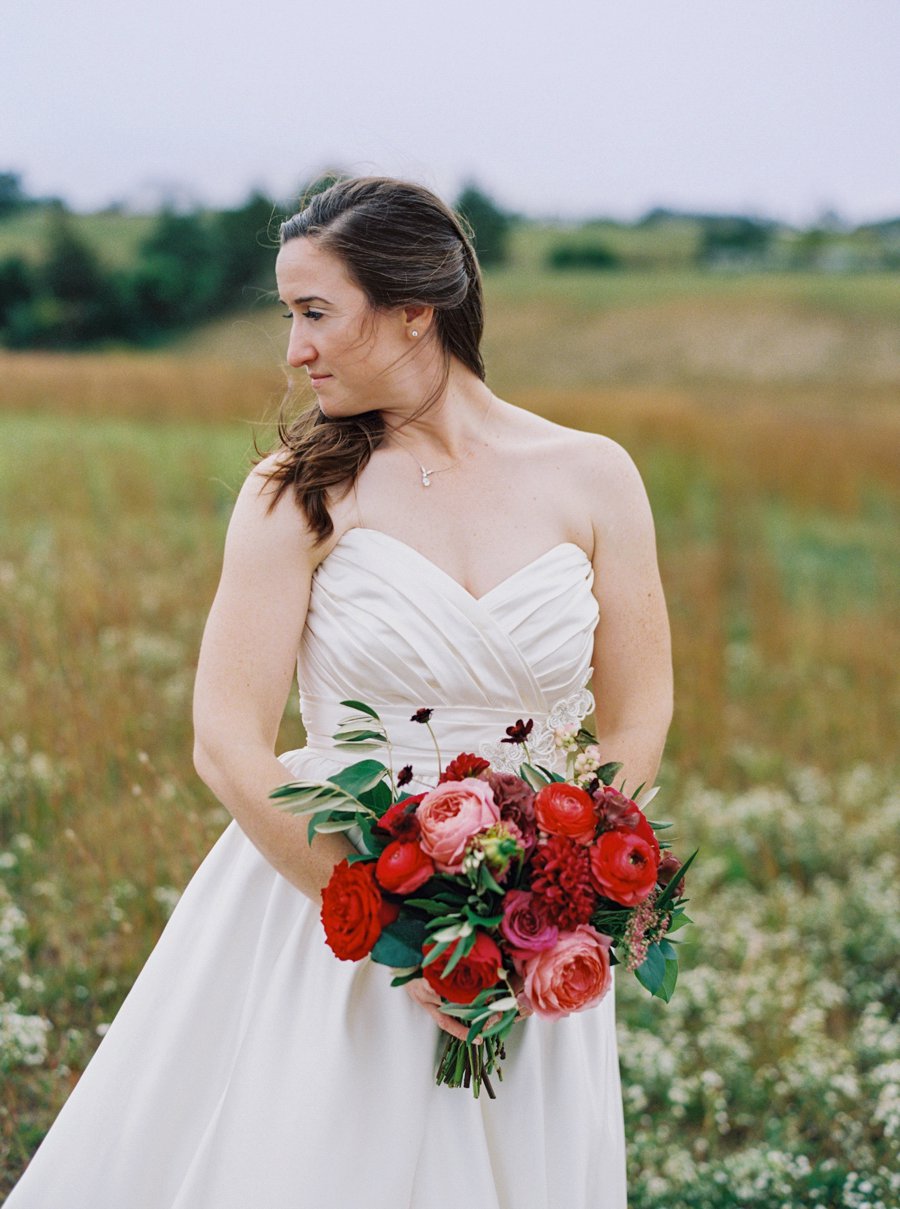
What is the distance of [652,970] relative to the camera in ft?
6.70

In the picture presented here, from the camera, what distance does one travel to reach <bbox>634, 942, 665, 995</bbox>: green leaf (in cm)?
203

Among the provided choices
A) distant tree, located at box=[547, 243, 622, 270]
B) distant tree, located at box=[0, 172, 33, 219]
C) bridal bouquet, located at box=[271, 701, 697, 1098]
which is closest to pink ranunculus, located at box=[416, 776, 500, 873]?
bridal bouquet, located at box=[271, 701, 697, 1098]

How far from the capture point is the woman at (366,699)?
221 centimetres

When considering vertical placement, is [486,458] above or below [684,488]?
above

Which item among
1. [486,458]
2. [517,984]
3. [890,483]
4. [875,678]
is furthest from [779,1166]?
[890,483]

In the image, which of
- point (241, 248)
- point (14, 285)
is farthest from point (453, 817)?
point (241, 248)

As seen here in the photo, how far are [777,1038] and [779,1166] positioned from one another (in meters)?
0.94

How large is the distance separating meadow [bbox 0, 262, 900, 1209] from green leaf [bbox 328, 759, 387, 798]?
93cm

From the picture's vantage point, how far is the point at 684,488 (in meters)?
11.4

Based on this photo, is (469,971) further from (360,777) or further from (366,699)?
(366,699)

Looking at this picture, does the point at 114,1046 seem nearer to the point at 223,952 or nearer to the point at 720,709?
the point at 223,952

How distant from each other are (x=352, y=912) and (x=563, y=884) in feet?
→ 1.10

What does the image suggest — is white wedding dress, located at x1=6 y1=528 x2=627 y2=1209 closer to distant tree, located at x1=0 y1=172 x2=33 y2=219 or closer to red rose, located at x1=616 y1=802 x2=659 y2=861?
red rose, located at x1=616 y1=802 x2=659 y2=861

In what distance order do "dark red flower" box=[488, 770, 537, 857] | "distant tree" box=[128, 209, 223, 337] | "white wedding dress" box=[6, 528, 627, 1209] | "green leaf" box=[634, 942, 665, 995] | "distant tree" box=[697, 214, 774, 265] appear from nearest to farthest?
Answer: "dark red flower" box=[488, 770, 537, 857] < "green leaf" box=[634, 942, 665, 995] < "white wedding dress" box=[6, 528, 627, 1209] < "distant tree" box=[128, 209, 223, 337] < "distant tree" box=[697, 214, 774, 265]
